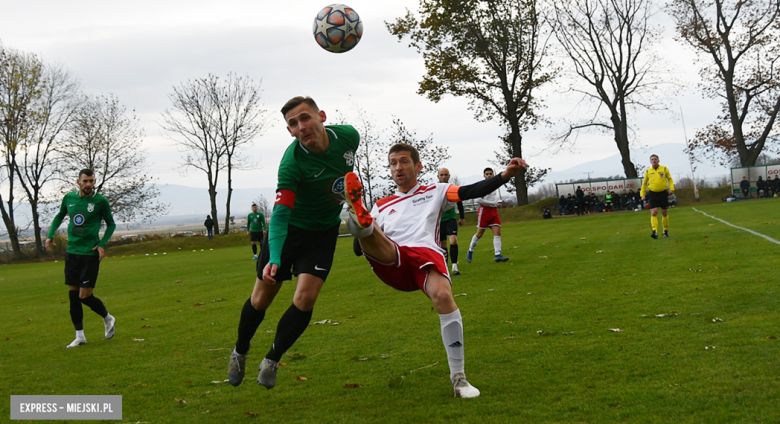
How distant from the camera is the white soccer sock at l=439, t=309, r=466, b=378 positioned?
→ 445cm

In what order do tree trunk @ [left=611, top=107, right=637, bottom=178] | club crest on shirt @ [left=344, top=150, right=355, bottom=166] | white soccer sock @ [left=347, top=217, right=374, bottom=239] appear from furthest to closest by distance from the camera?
tree trunk @ [left=611, top=107, right=637, bottom=178]
club crest on shirt @ [left=344, top=150, right=355, bottom=166]
white soccer sock @ [left=347, top=217, right=374, bottom=239]

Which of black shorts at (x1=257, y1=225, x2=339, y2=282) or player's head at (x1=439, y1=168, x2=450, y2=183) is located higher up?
player's head at (x1=439, y1=168, x2=450, y2=183)

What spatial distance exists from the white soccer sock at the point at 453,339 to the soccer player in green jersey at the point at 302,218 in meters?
0.97

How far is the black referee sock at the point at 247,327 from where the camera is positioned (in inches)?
195

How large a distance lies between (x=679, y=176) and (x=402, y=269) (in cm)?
6314

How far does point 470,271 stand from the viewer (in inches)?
491

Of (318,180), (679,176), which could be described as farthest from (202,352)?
(679,176)

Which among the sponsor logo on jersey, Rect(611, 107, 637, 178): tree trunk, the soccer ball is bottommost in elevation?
the sponsor logo on jersey

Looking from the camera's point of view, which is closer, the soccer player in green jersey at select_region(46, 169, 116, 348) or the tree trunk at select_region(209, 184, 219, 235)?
the soccer player in green jersey at select_region(46, 169, 116, 348)

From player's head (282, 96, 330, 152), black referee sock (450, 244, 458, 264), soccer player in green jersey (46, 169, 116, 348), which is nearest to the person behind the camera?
player's head (282, 96, 330, 152)

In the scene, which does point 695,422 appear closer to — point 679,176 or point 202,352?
point 202,352

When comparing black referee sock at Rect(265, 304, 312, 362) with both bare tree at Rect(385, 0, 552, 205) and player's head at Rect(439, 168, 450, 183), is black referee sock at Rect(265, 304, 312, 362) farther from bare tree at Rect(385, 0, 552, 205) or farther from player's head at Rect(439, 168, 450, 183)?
bare tree at Rect(385, 0, 552, 205)

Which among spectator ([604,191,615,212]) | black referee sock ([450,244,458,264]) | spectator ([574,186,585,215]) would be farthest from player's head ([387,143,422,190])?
spectator ([604,191,615,212])

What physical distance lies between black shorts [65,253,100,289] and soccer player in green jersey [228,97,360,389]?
163 inches
